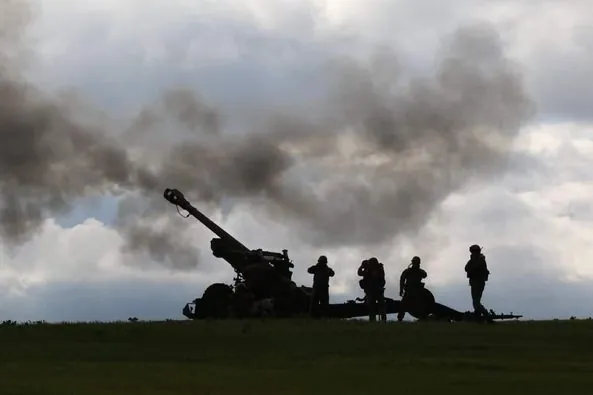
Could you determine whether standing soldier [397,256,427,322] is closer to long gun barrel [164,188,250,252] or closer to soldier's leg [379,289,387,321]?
soldier's leg [379,289,387,321]

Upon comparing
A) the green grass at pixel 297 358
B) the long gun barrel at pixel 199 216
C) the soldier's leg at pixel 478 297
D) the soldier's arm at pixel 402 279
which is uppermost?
the long gun barrel at pixel 199 216

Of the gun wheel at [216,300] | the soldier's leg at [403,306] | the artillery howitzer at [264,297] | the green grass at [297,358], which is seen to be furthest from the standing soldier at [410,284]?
the gun wheel at [216,300]

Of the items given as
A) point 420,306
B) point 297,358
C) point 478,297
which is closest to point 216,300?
point 420,306

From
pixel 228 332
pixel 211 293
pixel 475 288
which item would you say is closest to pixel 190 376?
pixel 228 332

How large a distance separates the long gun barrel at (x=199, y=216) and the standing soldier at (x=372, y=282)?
622cm

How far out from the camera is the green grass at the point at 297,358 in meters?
15.5

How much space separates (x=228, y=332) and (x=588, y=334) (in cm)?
757

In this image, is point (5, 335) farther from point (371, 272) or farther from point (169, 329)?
point (371, 272)

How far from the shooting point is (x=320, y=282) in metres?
32.7

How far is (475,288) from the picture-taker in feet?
92.4

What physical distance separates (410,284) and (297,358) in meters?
11.8

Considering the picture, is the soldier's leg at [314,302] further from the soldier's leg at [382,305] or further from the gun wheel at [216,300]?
the gun wheel at [216,300]

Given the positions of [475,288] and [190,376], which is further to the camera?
[475,288]

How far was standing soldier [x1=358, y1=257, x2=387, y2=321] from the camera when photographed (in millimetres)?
30891
